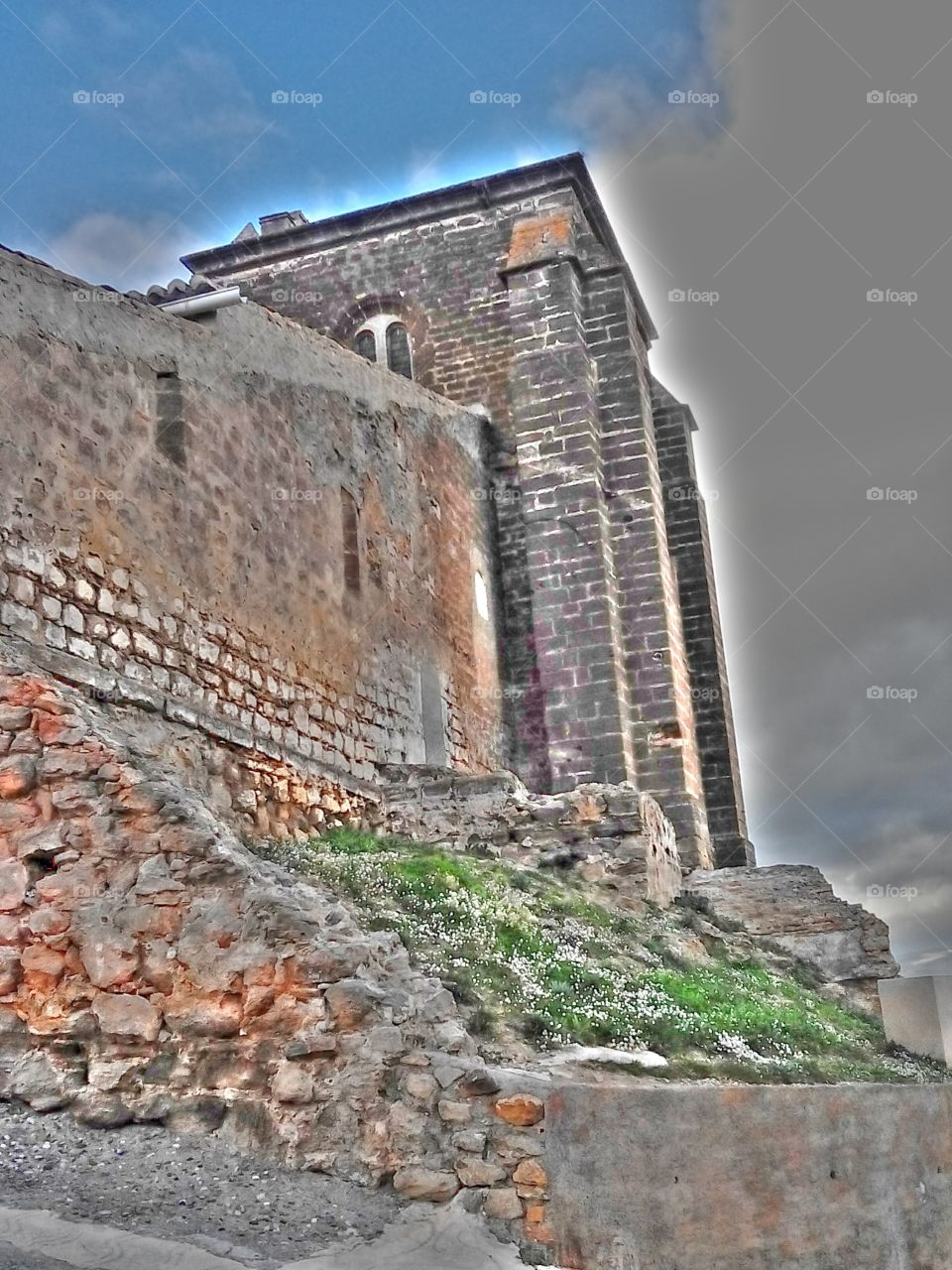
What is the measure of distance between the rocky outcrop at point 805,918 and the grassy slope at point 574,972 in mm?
2184

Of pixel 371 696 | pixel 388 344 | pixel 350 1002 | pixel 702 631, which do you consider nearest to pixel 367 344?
pixel 388 344

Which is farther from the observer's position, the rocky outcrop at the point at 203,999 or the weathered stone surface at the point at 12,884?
the weathered stone surface at the point at 12,884

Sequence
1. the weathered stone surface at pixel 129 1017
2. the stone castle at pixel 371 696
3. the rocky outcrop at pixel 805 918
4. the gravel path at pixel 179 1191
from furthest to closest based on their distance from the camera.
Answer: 1. the rocky outcrop at pixel 805 918
2. the weathered stone surface at pixel 129 1017
3. the stone castle at pixel 371 696
4. the gravel path at pixel 179 1191

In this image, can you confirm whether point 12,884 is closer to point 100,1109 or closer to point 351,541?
point 100,1109

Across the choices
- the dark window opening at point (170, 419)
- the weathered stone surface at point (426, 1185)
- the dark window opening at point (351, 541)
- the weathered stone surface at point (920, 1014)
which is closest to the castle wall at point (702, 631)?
the weathered stone surface at point (920, 1014)

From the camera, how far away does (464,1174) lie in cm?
504

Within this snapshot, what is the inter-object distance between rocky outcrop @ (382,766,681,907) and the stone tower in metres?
3.89

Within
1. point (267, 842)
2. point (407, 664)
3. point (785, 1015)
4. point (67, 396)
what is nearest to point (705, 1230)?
point (785, 1015)

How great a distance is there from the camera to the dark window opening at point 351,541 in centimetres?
1166

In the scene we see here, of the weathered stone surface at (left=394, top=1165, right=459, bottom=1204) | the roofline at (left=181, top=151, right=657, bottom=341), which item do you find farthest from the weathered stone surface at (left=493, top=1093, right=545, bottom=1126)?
the roofline at (left=181, top=151, right=657, bottom=341)

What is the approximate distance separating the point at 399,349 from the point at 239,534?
329 inches

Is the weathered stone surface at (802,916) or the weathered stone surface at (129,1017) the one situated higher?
the weathered stone surface at (802,916)

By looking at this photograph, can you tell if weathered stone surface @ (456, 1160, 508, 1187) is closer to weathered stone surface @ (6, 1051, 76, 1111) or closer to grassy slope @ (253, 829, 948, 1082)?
grassy slope @ (253, 829, 948, 1082)

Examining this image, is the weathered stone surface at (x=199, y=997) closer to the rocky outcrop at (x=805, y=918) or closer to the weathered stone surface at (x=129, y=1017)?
the weathered stone surface at (x=129, y=1017)
